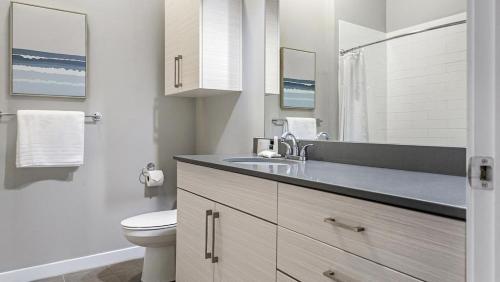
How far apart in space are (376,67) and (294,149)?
641 millimetres

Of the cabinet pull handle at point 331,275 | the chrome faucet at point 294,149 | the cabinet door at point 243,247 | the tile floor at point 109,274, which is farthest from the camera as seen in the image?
the tile floor at point 109,274

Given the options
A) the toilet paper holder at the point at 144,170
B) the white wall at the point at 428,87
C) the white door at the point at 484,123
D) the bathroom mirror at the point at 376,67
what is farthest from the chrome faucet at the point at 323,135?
the toilet paper holder at the point at 144,170

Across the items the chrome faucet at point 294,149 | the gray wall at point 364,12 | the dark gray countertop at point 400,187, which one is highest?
the gray wall at point 364,12

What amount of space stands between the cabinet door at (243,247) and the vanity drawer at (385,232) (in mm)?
164

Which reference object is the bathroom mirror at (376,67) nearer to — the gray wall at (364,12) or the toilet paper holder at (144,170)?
the gray wall at (364,12)

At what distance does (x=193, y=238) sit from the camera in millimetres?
1814

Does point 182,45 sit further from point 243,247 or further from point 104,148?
point 243,247

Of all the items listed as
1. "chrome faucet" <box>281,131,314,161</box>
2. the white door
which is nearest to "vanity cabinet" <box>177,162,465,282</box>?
the white door

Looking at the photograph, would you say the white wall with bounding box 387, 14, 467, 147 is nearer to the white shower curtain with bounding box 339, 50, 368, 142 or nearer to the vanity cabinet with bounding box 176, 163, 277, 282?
the white shower curtain with bounding box 339, 50, 368, 142

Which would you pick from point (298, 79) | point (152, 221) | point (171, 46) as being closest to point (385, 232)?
point (298, 79)

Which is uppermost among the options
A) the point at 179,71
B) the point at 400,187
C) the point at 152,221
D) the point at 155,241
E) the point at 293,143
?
the point at 179,71

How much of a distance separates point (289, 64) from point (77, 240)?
6.42 feet

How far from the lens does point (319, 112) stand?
1.95 m

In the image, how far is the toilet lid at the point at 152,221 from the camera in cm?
213
